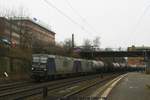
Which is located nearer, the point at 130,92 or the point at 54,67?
the point at 130,92

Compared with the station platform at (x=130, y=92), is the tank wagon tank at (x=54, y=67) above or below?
above

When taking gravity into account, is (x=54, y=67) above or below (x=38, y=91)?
above

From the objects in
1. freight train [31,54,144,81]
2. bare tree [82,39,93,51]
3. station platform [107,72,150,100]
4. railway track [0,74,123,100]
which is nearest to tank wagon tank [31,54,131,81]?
freight train [31,54,144,81]

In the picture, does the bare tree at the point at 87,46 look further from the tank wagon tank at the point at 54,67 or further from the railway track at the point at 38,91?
the railway track at the point at 38,91

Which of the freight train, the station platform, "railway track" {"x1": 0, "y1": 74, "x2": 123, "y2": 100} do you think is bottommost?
the station platform

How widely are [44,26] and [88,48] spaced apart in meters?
34.0

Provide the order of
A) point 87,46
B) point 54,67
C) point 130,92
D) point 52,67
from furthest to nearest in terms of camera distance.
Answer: point 87,46, point 54,67, point 52,67, point 130,92

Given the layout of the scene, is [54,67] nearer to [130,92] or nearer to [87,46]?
[130,92]

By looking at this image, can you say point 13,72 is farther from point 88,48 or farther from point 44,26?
point 44,26

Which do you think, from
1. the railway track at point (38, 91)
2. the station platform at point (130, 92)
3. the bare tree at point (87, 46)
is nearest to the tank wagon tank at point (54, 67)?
the railway track at point (38, 91)

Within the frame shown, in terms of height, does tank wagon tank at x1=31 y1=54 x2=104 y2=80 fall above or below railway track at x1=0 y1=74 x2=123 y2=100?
above

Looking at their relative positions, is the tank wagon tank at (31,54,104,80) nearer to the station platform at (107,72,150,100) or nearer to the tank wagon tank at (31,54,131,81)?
the tank wagon tank at (31,54,131,81)

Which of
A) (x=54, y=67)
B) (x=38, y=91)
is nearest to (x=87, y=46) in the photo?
(x=54, y=67)

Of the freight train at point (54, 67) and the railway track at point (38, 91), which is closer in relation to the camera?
the railway track at point (38, 91)
